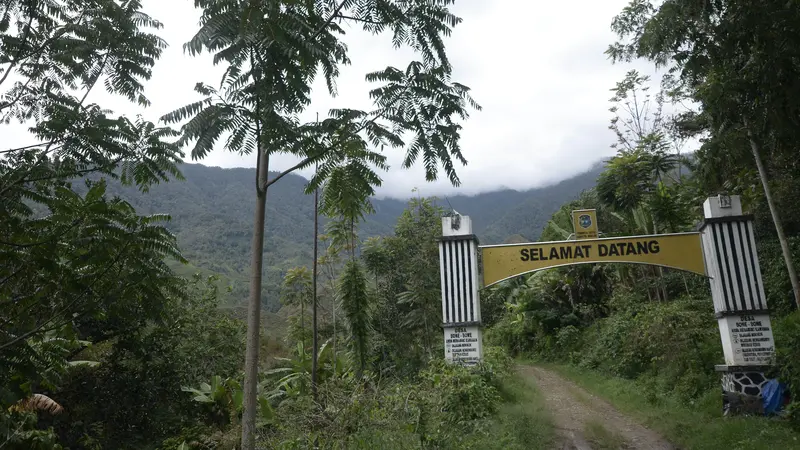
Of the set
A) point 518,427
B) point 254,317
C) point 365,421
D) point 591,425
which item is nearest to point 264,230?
point 254,317

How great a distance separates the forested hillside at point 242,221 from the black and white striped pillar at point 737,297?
45.2 m

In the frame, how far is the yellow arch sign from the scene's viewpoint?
1105 cm

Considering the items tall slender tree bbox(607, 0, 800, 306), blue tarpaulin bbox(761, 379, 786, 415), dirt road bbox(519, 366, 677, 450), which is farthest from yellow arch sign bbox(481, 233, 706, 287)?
tall slender tree bbox(607, 0, 800, 306)

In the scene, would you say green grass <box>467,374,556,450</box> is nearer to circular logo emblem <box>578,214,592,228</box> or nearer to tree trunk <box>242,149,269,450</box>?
circular logo emblem <box>578,214,592,228</box>

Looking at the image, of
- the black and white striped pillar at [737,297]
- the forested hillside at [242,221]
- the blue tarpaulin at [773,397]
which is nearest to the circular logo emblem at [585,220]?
the black and white striped pillar at [737,297]

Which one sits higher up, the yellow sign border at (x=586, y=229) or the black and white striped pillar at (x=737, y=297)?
the yellow sign border at (x=586, y=229)

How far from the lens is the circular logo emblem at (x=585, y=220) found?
11.5 meters

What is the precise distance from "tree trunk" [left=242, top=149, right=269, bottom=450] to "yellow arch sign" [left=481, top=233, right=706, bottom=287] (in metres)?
7.99

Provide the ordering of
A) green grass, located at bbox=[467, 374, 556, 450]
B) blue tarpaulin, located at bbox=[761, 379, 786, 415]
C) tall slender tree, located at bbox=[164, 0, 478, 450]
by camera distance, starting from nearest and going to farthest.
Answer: tall slender tree, located at bbox=[164, 0, 478, 450], green grass, located at bbox=[467, 374, 556, 450], blue tarpaulin, located at bbox=[761, 379, 786, 415]

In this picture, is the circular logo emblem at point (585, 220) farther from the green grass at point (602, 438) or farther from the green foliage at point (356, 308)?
the green foliage at point (356, 308)

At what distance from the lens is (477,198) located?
153m

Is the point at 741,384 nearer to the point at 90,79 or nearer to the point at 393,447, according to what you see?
the point at 393,447

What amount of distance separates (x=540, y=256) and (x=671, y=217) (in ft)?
24.1

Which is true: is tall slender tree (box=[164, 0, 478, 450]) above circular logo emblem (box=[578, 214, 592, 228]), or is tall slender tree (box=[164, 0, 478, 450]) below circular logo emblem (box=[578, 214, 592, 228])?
below
